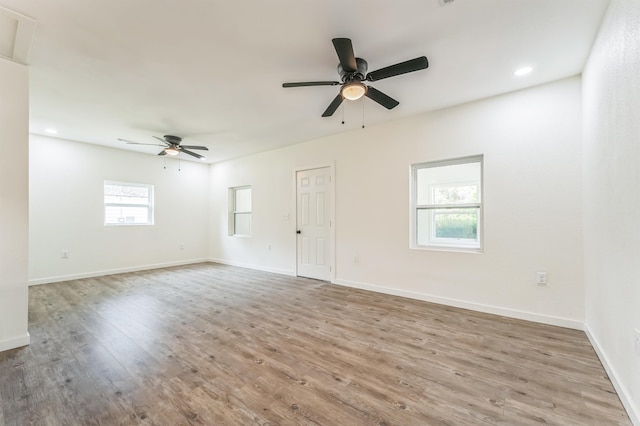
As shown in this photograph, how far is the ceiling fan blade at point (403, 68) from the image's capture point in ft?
6.97

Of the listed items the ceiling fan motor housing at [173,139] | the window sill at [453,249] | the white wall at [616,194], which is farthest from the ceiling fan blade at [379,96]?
the ceiling fan motor housing at [173,139]

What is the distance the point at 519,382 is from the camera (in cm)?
194

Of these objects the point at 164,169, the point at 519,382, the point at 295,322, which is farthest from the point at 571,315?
the point at 164,169

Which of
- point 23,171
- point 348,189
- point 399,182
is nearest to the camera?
point 23,171

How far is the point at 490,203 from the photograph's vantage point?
3.33 m

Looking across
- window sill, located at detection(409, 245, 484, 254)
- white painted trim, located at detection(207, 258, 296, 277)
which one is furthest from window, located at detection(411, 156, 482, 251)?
white painted trim, located at detection(207, 258, 296, 277)

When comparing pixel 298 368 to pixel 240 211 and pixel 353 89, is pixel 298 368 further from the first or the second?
pixel 240 211

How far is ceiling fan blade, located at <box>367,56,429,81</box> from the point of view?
212 centimetres

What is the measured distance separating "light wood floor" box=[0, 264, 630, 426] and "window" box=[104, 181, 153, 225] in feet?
8.30

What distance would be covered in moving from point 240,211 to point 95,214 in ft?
9.55

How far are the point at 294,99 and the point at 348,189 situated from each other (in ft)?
6.06

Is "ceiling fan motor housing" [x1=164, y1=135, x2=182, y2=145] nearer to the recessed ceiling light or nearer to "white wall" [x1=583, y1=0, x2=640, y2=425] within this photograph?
the recessed ceiling light

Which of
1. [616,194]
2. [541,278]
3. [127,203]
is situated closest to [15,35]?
[127,203]

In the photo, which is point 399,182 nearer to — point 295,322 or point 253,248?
point 295,322
